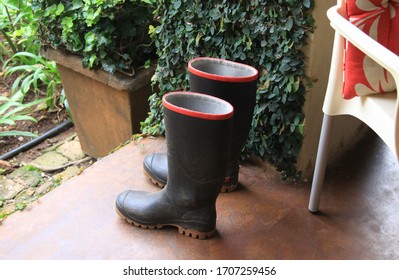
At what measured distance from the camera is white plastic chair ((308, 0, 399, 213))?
1066mm

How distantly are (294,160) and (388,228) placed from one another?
416mm

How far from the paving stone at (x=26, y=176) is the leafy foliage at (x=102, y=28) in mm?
779

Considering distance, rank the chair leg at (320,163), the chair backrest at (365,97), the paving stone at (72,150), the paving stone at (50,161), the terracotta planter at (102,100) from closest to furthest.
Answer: the chair backrest at (365,97), the chair leg at (320,163), the terracotta planter at (102,100), the paving stone at (50,161), the paving stone at (72,150)

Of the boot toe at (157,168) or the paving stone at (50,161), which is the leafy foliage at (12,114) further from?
the boot toe at (157,168)

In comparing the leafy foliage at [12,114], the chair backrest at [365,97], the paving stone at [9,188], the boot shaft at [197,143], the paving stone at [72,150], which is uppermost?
the chair backrest at [365,97]

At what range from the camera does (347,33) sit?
1149 mm

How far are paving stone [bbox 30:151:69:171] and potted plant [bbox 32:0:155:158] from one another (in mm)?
387

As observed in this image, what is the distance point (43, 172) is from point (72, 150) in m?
0.26

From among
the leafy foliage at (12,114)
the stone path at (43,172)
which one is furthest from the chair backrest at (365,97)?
the leafy foliage at (12,114)

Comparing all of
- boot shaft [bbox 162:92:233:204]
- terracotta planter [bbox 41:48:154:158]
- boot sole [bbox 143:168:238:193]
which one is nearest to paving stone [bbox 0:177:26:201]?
terracotta planter [bbox 41:48:154:158]

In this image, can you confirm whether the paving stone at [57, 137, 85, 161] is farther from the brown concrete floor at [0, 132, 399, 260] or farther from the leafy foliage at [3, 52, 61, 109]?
the brown concrete floor at [0, 132, 399, 260]

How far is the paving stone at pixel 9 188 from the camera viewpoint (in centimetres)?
237

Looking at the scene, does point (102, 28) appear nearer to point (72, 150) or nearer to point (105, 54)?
point (105, 54)

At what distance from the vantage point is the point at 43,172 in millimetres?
2564
